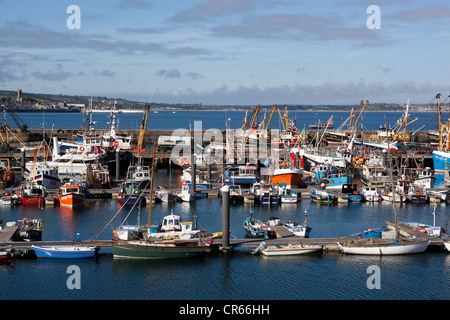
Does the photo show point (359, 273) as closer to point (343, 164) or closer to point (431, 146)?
point (343, 164)

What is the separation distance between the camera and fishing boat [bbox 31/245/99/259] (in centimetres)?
2831

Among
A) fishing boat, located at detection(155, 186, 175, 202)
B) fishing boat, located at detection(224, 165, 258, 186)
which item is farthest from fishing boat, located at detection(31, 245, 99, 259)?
fishing boat, located at detection(224, 165, 258, 186)

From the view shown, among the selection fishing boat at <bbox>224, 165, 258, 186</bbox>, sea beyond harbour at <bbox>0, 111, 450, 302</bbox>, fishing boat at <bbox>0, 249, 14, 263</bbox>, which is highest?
fishing boat at <bbox>224, 165, 258, 186</bbox>

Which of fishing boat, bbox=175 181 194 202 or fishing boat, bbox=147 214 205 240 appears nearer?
fishing boat, bbox=147 214 205 240

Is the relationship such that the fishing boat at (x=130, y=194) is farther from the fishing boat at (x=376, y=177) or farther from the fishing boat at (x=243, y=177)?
the fishing boat at (x=376, y=177)

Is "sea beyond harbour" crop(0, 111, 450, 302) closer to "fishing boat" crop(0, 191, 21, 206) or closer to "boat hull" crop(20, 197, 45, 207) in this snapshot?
"boat hull" crop(20, 197, 45, 207)

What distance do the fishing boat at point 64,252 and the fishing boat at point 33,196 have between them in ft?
47.9

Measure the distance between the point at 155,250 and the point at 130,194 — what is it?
1619 cm

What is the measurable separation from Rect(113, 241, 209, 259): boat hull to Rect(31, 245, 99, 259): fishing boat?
4.08 feet

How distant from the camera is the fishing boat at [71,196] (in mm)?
42062

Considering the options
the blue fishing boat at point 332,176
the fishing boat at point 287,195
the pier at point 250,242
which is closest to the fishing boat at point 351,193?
the blue fishing boat at point 332,176

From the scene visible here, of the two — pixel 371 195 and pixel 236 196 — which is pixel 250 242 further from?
pixel 371 195
